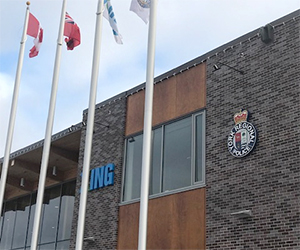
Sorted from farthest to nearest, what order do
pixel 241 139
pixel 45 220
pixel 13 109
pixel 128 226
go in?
pixel 45 220, pixel 13 109, pixel 128 226, pixel 241 139

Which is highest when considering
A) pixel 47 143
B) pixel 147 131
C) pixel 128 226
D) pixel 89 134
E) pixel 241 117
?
pixel 241 117

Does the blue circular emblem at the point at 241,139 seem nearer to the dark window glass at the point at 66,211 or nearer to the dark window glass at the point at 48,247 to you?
the dark window glass at the point at 66,211

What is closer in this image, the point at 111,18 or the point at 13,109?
the point at 111,18

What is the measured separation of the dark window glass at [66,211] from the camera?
2394 cm

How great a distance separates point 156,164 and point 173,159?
2.50ft

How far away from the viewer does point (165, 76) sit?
17375 millimetres

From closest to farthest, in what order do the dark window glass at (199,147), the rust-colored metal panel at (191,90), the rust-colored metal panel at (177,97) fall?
the dark window glass at (199,147) < the rust-colored metal panel at (191,90) < the rust-colored metal panel at (177,97)

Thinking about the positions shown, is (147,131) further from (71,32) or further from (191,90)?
(71,32)

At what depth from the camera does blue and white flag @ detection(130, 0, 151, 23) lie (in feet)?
45.1

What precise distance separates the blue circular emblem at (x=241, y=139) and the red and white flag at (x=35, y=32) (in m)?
7.29

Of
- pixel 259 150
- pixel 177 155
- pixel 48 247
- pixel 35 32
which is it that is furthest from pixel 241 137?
pixel 48 247

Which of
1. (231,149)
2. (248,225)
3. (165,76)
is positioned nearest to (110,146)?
(165,76)

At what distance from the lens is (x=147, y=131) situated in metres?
12.1

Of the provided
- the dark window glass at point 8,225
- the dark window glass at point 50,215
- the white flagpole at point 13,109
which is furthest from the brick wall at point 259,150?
the dark window glass at point 8,225
